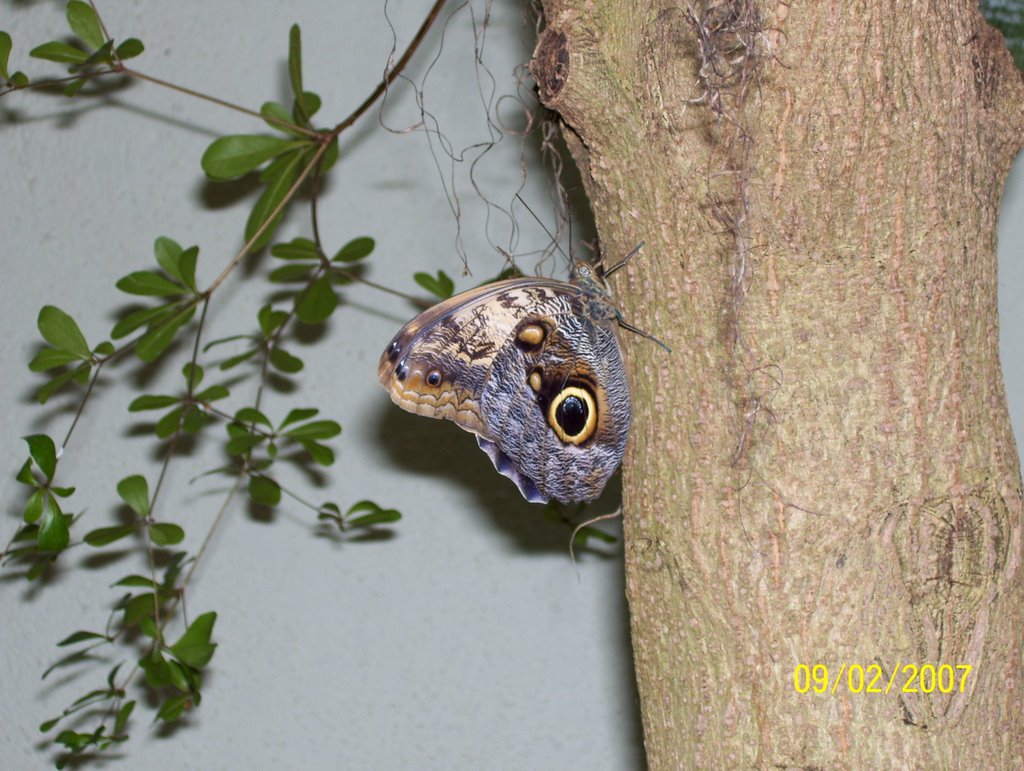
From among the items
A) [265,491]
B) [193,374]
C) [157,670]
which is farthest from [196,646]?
[193,374]

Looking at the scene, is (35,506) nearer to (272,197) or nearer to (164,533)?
(164,533)

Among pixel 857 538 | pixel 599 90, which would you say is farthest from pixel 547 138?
pixel 857 538

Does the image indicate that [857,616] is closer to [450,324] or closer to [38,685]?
[450,324]

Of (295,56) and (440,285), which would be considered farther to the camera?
(440,285)

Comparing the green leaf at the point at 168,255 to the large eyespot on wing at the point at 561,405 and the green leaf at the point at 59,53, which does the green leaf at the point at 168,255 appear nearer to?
the green leaf at the point at 59,53

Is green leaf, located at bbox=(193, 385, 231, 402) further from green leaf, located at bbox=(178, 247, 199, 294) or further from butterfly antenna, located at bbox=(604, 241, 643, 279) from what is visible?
butterfly antenna, located at bbox=(604, 241, 643, 279)
